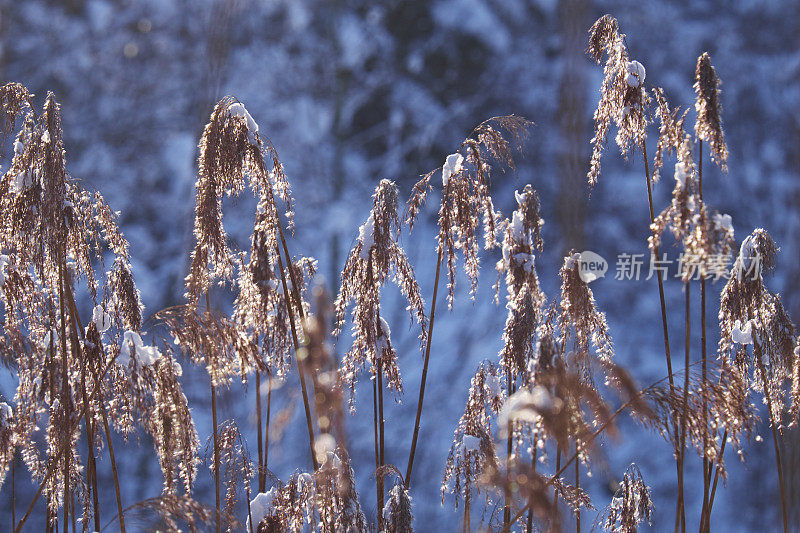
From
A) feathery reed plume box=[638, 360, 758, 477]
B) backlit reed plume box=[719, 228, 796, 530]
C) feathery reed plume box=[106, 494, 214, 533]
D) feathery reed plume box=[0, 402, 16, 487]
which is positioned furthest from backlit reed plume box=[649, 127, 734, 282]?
feathery reed plume box=[0, 402, 16, 487]

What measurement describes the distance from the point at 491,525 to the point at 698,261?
60cm

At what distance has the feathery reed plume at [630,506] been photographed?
1.17m

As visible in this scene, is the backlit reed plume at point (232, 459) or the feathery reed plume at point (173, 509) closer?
the feathery reed plume at point (173, 509)

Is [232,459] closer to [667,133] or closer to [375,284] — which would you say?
[375,284]

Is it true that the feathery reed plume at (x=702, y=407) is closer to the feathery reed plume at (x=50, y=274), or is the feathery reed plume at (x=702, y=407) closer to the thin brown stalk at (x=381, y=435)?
the thin brown stalk at (x=381, y=435)

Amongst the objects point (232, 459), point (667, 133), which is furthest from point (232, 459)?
point (667, 133)

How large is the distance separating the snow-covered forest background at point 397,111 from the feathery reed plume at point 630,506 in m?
1.73

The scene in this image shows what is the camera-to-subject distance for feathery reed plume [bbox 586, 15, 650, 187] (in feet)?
3.86

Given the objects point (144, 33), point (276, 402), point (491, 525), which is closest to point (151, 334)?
point (491, 525)

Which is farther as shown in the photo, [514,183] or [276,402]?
[514,183]

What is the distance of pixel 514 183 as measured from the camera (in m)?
3.36

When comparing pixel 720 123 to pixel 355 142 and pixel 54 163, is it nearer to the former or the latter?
pixel 54 163

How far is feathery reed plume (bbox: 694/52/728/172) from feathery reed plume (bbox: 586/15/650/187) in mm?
141

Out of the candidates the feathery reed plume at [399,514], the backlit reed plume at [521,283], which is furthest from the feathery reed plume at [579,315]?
the feathery reed plume at [399,514]
